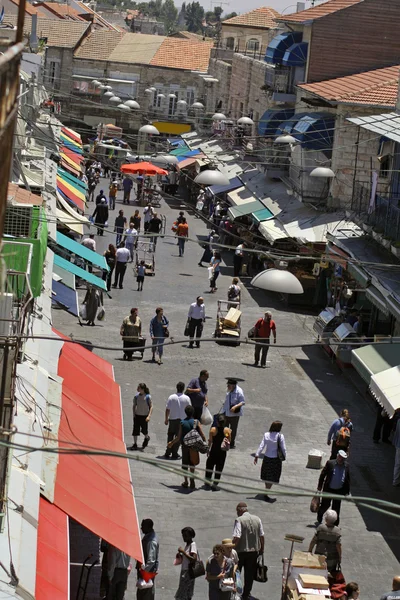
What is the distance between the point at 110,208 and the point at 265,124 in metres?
7.77

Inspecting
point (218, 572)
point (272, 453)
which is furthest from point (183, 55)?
point (218, 572)

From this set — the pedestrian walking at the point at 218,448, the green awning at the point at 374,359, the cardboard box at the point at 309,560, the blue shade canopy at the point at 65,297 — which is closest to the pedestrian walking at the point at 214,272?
the blue shade canopy at the point at 65,297

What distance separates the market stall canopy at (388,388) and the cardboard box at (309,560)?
398 cm

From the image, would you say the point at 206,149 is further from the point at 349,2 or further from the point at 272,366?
the point at 272,366

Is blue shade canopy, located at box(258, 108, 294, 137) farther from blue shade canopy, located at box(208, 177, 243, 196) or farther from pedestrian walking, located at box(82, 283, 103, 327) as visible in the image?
pedestrian walking, located at box(82, 283, 103, 327)

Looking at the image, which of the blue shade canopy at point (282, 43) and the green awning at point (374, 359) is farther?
the blue shade canopy at point (282, 43)

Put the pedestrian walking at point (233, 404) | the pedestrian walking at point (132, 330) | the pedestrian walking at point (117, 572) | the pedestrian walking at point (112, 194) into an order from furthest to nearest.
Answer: the pedestrian walking at point (112, 194), the pedestrian walking at point (132, 330), the pedestrian walking at point (233, 404), the pedestrian walking at point (117, 572)

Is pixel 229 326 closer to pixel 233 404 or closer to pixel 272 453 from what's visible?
pixel 233 404

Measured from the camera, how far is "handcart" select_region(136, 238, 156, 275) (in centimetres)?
3341

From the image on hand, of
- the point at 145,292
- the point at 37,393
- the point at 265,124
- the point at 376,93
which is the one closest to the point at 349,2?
the point at 265,124

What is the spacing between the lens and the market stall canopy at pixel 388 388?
1636 centimetres

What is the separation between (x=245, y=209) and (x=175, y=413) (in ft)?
69.8

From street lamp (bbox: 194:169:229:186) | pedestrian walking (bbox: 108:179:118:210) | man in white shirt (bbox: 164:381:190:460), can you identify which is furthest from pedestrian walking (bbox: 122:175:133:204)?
man in white shirt (bbox: 164:381:190:460)

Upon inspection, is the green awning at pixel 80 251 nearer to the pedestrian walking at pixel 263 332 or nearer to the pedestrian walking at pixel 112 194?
the pedestrian walking at pixel 263 332
